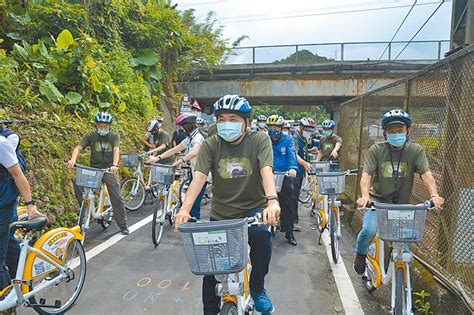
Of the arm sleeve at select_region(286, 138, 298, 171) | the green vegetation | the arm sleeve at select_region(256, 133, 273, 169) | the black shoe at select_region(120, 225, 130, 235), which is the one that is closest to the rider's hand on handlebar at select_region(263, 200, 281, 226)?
the arm sleeve at select_region(256, 133, 273, 169)

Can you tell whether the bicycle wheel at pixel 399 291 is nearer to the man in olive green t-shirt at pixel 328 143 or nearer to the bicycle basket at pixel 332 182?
the bicycle basket at pixel 332 182

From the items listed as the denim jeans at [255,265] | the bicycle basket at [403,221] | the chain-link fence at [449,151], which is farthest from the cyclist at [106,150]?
the chain-link fence at [449,151]

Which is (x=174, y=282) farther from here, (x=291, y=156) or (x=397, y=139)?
(x=397, y=139)

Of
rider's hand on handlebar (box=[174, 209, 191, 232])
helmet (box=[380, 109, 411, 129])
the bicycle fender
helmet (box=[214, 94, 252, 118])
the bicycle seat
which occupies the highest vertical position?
helmet (box=[214, 94, 252, 118])

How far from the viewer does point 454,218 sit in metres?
3.70

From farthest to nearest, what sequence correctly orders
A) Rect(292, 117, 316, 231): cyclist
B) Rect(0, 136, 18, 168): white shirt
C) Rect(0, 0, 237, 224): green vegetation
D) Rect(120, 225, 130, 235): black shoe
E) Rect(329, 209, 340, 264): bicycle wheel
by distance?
1. Rect(292, 117, 316, 231): cyclist
2. Rect(0, 0, 237, 224): green vegetation
3. Rect(120, 225, 130, 235): black shoe
4. Rect(329, 209, 340, 264): bicycle wheel
5. Rect(0, 136, 18, 168): white shirt

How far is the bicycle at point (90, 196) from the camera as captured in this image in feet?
18.6

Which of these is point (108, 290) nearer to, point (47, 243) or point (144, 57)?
point (47, 243)

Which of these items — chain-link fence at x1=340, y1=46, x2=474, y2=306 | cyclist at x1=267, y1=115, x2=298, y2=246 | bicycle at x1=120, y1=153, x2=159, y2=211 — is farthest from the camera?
bicycle at x1=120, y1=153, x2=159, y2=211

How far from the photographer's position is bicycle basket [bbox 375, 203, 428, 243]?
3.12 metres

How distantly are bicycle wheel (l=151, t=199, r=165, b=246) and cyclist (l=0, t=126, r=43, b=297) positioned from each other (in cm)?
256

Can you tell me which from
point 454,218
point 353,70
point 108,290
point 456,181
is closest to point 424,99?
point 456,181

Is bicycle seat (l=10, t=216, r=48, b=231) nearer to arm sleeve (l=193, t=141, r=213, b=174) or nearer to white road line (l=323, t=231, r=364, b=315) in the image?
arm sleeve (l=193, t=141, r=213, b=174)

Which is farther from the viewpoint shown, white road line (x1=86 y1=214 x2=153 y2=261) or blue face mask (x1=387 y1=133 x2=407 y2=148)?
white road line (x1=86 y1=214 x2=153 y2=261)
